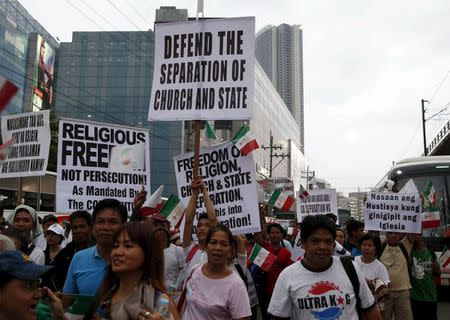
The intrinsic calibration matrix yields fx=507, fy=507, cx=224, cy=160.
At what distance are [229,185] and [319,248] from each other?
7.99ft

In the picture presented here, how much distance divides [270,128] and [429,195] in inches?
2924

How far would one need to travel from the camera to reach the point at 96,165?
248 inches

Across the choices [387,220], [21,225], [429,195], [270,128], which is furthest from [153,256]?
[270,128]

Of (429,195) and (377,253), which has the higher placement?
(429,195)

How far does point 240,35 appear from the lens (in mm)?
5621

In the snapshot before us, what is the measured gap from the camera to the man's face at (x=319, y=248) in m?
3.40

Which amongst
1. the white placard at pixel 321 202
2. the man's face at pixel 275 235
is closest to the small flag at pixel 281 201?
the white placard at pixel 321 202

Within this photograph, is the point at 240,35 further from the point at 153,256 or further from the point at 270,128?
the point at 270,128

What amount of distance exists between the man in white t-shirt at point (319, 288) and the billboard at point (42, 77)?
2299 inches

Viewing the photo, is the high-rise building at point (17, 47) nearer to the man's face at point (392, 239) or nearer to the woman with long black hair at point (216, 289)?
the man's face at point (392, 239)

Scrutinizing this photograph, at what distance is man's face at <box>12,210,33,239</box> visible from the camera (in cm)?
542

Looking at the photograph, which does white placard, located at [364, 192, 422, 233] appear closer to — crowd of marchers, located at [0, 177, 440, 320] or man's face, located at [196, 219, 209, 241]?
crowd of marchers, located at [0, 177, 440, 320]

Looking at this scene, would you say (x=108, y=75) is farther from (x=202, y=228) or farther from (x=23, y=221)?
(x=202, y=228)

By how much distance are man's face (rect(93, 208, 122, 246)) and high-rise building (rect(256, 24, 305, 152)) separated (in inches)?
6107
